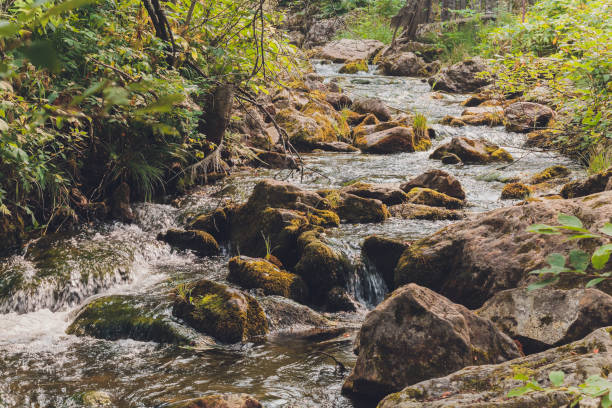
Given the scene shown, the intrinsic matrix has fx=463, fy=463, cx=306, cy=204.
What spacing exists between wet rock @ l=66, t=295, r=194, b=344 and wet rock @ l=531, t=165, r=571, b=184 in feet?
22.9

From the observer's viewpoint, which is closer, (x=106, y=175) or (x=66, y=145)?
(x=66, y=145)

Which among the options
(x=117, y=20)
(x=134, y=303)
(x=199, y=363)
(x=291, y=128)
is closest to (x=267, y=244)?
(x=134, y=303)

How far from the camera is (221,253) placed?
6.94 m

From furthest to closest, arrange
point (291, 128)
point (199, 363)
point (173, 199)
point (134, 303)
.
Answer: point (291, 128) < point (173, 199) < point (134, 303) < point (199, 363)

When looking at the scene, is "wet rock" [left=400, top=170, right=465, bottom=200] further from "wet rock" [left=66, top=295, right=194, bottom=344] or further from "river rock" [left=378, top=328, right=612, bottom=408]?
"river rock" [left=378, top=328, right=612, bottom=408]

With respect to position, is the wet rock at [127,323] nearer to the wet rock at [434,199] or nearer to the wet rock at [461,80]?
the wet rock at [434,199]

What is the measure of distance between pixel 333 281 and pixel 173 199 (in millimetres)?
3781

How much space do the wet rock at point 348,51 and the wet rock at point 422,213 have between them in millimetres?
17660

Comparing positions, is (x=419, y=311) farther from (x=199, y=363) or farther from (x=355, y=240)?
(x=355, y=240)

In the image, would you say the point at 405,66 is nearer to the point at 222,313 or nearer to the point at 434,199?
the point at 434,199

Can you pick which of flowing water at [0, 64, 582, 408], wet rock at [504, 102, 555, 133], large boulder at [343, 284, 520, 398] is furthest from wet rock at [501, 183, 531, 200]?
large boulder at [343, 284, 520, 398]

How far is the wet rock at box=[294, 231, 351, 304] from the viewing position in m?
5.59

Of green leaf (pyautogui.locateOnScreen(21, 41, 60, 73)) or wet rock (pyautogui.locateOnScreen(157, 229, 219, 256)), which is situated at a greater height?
green leaf (pyautogui.locateOnScreen(21, 41, 60, 73))

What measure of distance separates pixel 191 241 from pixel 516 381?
5450mm
